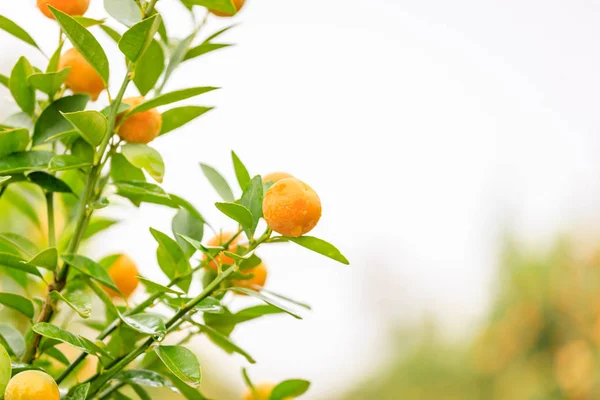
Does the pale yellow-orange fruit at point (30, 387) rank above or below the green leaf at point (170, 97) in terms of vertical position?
below

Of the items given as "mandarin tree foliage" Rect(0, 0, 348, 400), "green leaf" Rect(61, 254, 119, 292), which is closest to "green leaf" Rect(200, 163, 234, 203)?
"mandarin tree foliage" Rect(0, 0, 348, 400)

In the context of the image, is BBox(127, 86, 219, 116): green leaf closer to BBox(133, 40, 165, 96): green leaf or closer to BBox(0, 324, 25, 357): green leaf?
BBox(133, 40, 165, 96): green leaf

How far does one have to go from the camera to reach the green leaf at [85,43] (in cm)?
36

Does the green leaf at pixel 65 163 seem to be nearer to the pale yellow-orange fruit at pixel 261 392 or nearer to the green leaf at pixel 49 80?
the green leaf at pixel 49 80

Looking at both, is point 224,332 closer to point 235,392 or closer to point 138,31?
point 138,31

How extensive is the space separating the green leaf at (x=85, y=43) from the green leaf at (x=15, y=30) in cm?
9

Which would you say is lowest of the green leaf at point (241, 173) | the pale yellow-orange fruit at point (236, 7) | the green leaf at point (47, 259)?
the green leaf at point (47, 259)

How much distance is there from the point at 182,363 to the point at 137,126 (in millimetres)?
140

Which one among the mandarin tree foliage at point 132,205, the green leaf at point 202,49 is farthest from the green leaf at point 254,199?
the green leaf at point 202,49

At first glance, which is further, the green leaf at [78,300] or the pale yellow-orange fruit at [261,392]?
the pale yellow-orange fruit at [261,392]

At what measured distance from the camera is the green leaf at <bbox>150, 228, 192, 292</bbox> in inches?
16.9

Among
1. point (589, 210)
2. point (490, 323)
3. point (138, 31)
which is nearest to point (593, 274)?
point (589, 210)

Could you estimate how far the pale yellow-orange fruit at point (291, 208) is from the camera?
1.16 ft

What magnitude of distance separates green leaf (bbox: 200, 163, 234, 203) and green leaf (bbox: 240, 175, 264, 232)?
0.23ft
